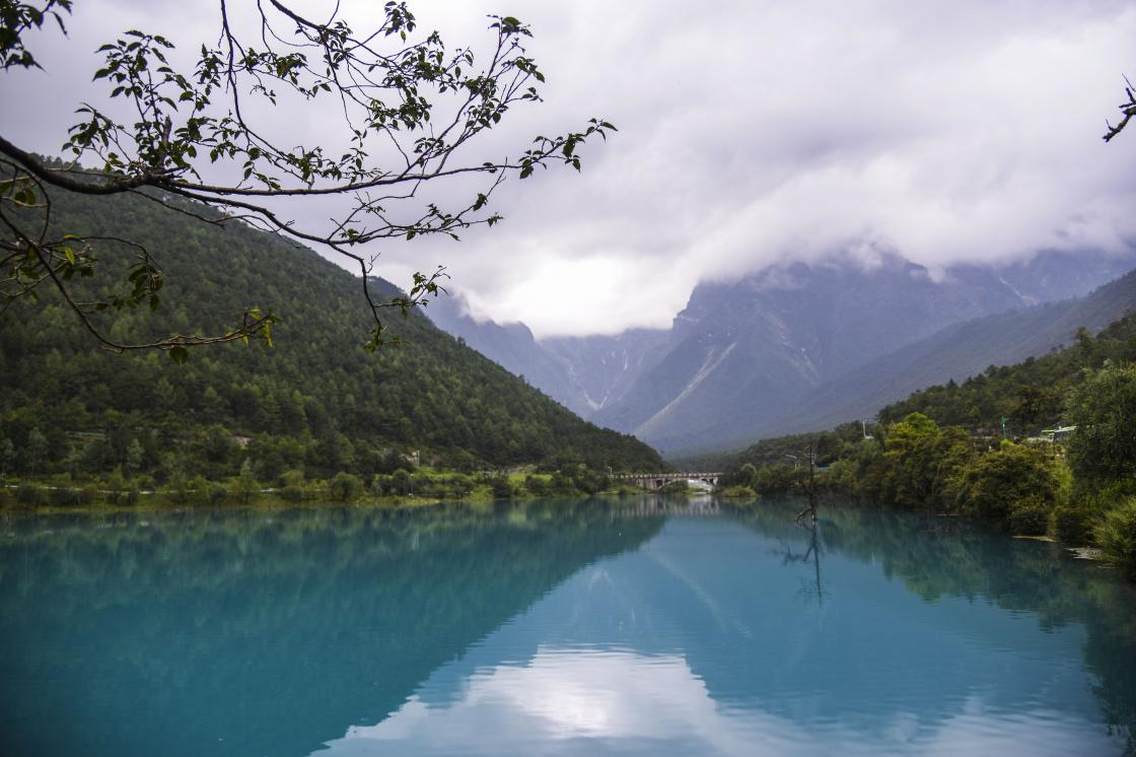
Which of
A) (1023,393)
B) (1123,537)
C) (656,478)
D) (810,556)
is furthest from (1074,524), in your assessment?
(656,478)

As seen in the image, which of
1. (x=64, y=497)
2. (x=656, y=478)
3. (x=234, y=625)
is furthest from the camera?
(x=656, y=478)

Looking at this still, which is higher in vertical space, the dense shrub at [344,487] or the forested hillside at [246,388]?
the forested hillside at [246,388]

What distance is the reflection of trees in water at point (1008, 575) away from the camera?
625 inches

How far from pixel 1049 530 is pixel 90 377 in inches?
3729

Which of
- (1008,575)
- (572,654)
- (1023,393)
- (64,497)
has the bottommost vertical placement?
(572,654)

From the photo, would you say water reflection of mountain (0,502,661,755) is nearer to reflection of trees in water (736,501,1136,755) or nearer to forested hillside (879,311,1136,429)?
reflection of trees in water (736,501,1136,755)

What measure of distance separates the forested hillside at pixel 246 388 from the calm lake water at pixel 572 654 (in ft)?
117

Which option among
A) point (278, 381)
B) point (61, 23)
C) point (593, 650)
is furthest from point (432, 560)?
point (278, 381)

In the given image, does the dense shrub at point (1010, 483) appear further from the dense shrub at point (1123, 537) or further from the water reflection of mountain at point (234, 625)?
the water reflection of mountain at point (234, 625)

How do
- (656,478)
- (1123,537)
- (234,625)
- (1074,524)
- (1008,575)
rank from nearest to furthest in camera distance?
(234,625)
(1123,537)
(1008,575)
(1074,524)
(656,478)

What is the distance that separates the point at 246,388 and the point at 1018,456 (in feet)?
289

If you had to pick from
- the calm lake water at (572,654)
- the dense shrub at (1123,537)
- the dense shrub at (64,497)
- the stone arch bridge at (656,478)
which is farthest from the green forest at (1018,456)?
the dense shrub at (64,497)

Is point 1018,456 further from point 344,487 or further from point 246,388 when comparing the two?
point 246,388

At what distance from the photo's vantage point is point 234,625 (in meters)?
23.3
